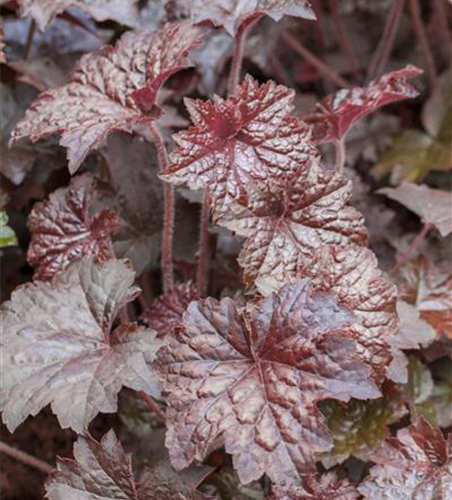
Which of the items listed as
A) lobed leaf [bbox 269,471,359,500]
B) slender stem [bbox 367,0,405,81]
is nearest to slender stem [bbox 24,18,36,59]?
slender stem [bbox 367,0,405,81]

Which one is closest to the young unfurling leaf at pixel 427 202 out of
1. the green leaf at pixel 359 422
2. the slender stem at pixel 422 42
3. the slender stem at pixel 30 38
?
the green leaf at pixel 359 422

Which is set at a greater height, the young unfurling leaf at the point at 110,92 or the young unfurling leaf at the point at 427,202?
the young unfurling leaf at the point at 110,92

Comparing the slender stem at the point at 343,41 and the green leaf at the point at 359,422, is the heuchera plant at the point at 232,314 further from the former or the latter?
the slender stem at the point at 343,41

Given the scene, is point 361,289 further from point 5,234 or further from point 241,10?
point 5,234

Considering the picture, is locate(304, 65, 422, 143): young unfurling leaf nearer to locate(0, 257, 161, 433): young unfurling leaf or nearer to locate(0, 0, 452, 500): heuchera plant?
locate(0, 0, 452, 500): heuchera plant

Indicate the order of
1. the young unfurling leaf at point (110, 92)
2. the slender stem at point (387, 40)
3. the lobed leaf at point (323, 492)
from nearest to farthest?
the lobed leaf at point (323, 492) < the young unfurling leaf at point (110, 92) < the slender stem at point (387, 40)

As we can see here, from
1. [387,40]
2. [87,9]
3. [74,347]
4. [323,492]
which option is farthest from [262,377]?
[387,40]
